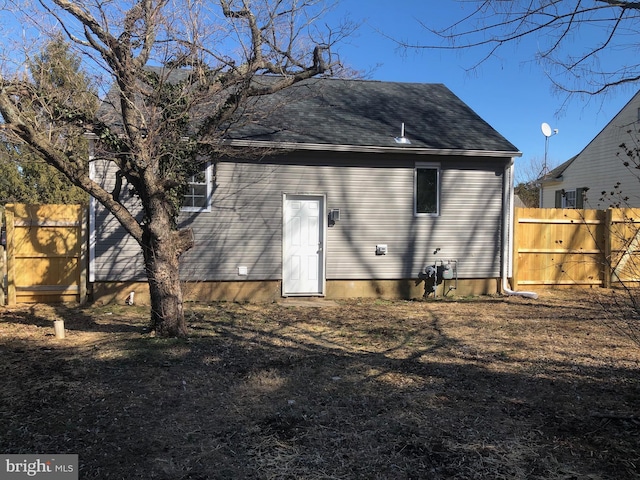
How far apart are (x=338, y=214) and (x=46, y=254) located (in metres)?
5.67

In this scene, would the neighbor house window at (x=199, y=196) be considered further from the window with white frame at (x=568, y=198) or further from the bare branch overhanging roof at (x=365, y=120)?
the window with white frame at (x=568, y=198)

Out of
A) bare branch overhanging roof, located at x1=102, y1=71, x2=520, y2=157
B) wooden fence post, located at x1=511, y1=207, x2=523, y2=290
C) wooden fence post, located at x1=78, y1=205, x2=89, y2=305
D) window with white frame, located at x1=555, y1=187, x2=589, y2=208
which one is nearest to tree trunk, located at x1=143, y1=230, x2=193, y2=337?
bare branch overhanging roof, located at x1=102, y1=71, x2=520, y2=157

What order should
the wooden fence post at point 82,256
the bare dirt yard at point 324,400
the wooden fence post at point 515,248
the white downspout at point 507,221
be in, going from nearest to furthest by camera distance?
the bare dirt yard at point 324,400
the wooden fence post at point 82,256
the white downspout at point 507,221
the wooden fence post at point 515,248

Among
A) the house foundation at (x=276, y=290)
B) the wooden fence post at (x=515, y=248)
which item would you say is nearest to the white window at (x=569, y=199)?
the wooden fence post at (x=515, y=248)

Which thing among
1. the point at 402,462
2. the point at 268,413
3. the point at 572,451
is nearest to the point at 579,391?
the point at 572,451

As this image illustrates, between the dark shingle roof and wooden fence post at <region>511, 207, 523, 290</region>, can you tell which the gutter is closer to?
the dark shingle roof

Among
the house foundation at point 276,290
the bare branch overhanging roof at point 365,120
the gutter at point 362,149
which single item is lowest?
the house foundation at point 276,290

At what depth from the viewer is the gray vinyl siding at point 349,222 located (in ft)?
30.8

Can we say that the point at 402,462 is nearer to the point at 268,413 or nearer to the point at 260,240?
the point at 268,413

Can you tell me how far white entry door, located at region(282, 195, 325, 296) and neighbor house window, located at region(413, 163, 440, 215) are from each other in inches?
84.6

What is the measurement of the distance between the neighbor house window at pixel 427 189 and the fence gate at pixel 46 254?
681 centimetres

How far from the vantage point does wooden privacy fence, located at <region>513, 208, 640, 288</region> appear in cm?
1090

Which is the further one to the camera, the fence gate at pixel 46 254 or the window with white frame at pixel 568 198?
the window with white frame at pixel 568 198

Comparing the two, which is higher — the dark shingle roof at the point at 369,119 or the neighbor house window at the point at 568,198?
the dark shingle roof at the point at 369,119
